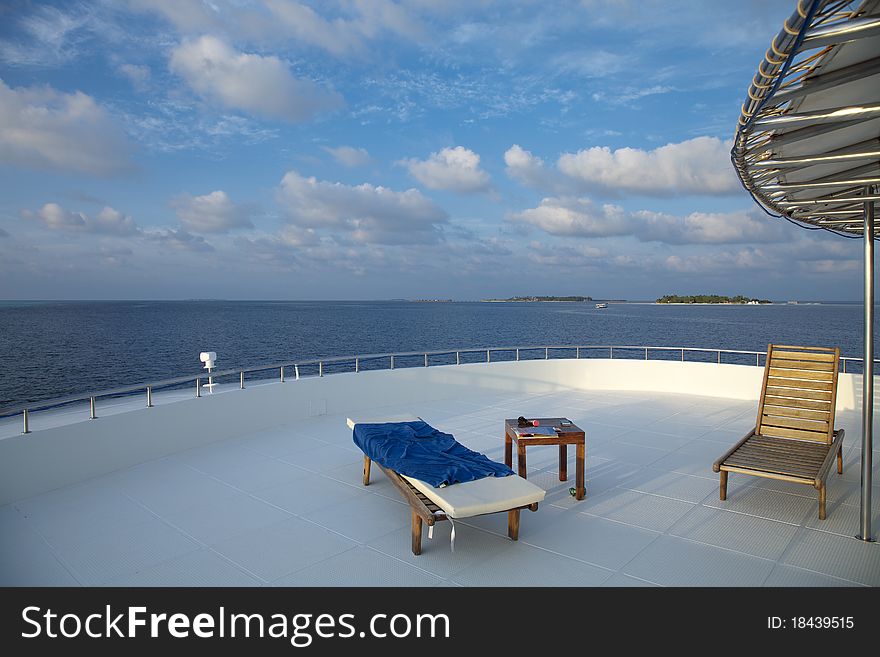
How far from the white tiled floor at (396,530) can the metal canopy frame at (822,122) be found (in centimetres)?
88

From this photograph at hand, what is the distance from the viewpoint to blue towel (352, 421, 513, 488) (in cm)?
388

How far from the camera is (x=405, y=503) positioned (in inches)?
183

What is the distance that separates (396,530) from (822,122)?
12.3 feet

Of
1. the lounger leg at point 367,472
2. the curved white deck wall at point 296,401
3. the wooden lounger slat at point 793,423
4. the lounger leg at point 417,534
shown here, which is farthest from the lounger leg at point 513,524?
the curved white deck wall at point 296,401

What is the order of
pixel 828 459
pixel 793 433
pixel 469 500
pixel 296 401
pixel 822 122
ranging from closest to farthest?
pixel 822 122
pixel 469 500
pixel 828 459
pixel 793 433
pixel 296 401

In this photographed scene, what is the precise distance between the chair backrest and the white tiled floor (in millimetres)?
577

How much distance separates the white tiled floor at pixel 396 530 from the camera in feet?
10.9

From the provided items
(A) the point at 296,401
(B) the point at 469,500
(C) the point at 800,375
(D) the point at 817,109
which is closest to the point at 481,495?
(B) the point at 469,500

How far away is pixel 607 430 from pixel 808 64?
225 inches

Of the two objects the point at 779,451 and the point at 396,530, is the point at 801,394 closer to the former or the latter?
the point at 779,451

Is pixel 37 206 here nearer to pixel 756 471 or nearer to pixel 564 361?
pixel 564 361

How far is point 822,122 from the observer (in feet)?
8.52

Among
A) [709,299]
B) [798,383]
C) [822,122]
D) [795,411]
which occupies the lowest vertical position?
[795,411]
